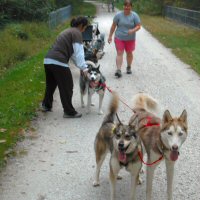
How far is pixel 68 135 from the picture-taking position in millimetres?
7199

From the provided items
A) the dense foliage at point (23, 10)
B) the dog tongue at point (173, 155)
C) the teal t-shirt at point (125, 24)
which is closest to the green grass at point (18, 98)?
the teal t-shirt at point (125, 24)

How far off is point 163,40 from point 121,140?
16652 mm

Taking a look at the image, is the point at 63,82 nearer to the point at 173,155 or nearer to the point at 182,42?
the point at 173,155

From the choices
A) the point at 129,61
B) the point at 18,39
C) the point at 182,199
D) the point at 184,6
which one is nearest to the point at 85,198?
the point at 182,199

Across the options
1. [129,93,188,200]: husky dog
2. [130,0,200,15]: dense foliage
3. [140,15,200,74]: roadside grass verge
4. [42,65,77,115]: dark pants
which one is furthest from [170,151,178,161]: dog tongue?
[130,0,200,15]: dense foliage

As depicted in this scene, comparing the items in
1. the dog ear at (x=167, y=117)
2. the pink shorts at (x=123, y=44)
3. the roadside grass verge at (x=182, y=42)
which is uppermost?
the dog ear at (x=167, y=117)

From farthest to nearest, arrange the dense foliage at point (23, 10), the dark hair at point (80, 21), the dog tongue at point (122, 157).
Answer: the dense foliage at point (23, 10), the dark hair at point (80, 21), the dog tongue at point (122, 157)

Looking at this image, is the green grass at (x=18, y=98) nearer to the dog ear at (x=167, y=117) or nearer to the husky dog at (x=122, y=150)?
the husky dog at (x=122, y=150)

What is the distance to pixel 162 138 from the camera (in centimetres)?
437

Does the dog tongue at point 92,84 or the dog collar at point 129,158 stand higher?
the dog collar at point 129,158

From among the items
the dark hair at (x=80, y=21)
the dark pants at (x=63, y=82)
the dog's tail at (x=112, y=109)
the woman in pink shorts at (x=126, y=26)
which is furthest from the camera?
Result: the woman in pink shorts at (x=126, y=26)

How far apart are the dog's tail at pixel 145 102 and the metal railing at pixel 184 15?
20999mm

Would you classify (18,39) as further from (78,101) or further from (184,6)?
(184,6)

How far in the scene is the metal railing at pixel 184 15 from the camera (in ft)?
86.6
